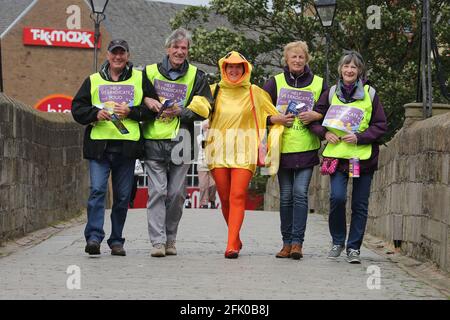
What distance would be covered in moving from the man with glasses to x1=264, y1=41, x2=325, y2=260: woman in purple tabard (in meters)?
0.70

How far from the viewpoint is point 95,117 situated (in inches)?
375

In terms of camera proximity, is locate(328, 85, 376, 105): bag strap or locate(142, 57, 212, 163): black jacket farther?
locate(142, 57, 212, 163): black jacket

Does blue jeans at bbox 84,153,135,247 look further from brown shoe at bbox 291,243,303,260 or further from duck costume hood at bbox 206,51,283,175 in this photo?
brown shoe at bbox 291,243,303,260

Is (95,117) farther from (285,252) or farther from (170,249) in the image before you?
(285,252)

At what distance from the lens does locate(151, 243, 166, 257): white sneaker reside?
961cm

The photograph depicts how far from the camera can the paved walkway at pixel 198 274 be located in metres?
7.19

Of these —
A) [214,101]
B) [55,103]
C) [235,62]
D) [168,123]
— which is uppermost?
[55,103]

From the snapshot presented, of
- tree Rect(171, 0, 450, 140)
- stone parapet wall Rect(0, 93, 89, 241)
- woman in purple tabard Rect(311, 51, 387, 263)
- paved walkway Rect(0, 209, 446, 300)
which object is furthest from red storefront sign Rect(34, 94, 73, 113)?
woman in purple tabard Rect(311, 51, 387, 263)

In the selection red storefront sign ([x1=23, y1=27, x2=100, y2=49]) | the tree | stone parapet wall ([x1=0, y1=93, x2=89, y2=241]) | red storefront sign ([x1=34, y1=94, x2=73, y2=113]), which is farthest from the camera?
red storefront sign ([x1=23, y1=27, x2=100, y2=49])

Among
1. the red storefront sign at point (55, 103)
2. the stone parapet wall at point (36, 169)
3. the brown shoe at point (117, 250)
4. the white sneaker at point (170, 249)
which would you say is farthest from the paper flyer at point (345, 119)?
the red storefront sign at point (55, 103)

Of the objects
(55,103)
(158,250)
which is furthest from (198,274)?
(55,103)

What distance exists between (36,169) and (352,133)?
191 inches
